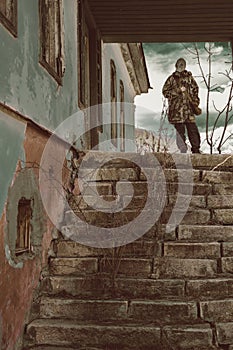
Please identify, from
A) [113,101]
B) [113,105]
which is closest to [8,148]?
[113,105]

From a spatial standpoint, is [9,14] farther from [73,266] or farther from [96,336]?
[96,336]

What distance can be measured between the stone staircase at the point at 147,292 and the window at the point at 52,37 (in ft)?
4.85

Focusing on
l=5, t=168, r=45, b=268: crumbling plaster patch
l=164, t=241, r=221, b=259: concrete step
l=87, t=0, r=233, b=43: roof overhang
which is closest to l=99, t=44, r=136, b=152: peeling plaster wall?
l=87, t=0, r=233, b=43: roof overhang

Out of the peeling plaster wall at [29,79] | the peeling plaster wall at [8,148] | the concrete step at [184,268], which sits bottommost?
the concrete step at [184,268]

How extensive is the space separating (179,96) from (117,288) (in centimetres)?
501

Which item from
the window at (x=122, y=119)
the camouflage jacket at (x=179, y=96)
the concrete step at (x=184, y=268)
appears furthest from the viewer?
the window at (x=122, y=119)

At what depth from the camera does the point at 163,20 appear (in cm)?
923

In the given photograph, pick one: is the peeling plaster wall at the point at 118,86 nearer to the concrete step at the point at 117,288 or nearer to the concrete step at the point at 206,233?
the concrete step at the point at 206,233

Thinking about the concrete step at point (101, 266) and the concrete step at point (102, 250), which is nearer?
the concrete step at point (101, 266)

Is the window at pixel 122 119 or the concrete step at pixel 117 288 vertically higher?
the window at pixel 122 119

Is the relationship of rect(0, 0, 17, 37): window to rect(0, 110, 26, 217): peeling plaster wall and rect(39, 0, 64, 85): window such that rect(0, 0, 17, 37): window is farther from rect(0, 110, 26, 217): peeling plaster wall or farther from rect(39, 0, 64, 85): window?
rect(39, 0, 64, 85): window

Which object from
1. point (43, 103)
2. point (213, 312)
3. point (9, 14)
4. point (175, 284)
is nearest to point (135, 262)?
point (175, 284)

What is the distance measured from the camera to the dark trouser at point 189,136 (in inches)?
334

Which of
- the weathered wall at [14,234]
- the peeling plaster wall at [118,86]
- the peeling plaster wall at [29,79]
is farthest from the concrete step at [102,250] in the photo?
the peeling plaster wall at [118,86]
